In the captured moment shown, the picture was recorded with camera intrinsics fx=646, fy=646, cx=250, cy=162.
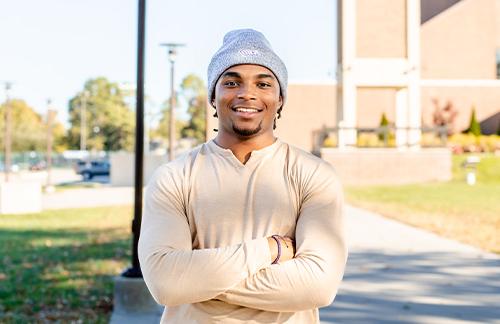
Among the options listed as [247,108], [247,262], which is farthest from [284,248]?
[247,108]

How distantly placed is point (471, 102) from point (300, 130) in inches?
411

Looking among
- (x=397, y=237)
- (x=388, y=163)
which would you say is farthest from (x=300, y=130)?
(x=397, y=237)

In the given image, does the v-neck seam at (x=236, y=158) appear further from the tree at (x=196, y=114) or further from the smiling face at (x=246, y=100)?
the tree at (x=196, y=114)

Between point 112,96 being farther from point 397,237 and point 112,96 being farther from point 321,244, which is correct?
point 321,244

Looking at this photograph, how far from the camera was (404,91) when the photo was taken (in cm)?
2977

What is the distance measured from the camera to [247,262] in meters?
1.86

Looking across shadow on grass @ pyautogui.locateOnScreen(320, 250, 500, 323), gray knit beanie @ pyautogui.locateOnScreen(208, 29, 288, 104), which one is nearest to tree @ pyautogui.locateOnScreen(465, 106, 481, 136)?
shadow on grass @ pyautogui.locateOnScreen(320, 250, 500, 323)

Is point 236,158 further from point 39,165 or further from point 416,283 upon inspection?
point 39,165

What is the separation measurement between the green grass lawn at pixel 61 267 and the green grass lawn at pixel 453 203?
238 inches

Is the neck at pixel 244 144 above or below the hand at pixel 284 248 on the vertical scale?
above

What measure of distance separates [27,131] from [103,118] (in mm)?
9846

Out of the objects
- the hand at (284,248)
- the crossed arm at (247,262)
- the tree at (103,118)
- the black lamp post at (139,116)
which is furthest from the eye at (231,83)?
the tree at (103,118)

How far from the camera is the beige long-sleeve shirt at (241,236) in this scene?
187 cm

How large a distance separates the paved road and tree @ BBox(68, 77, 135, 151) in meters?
68.1
